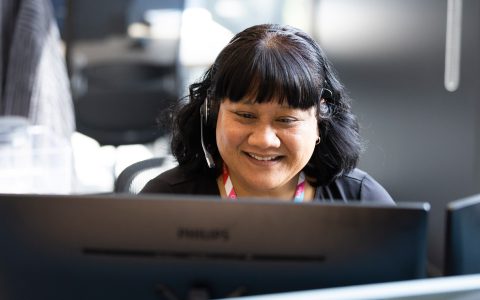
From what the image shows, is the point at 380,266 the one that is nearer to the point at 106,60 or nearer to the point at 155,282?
the point at 155,282

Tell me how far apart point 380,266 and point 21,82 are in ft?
9.11

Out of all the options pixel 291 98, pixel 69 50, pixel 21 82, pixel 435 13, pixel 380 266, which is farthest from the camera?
pixel 69 50

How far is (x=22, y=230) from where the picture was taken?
97 cm

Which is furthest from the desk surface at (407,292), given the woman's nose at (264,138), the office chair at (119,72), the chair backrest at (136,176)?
the office chair at (119,72)

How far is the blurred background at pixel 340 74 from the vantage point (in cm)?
263

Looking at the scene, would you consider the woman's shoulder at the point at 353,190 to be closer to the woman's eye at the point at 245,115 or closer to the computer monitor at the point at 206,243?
the woman's eye at the point at 245,115

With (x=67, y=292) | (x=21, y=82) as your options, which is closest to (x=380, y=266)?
(x=67, y=292)

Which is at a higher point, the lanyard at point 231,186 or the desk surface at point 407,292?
the desk surface at point 407,292

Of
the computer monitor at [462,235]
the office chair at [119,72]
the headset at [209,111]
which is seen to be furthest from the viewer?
the office chair at [119,72]

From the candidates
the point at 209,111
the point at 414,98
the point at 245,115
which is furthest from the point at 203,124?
the point at 414,98

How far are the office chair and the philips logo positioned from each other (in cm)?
279

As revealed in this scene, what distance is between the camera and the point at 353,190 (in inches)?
63.2

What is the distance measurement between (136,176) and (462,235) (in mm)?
943

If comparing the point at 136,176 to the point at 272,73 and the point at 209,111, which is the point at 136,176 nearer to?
the point at 209,111
